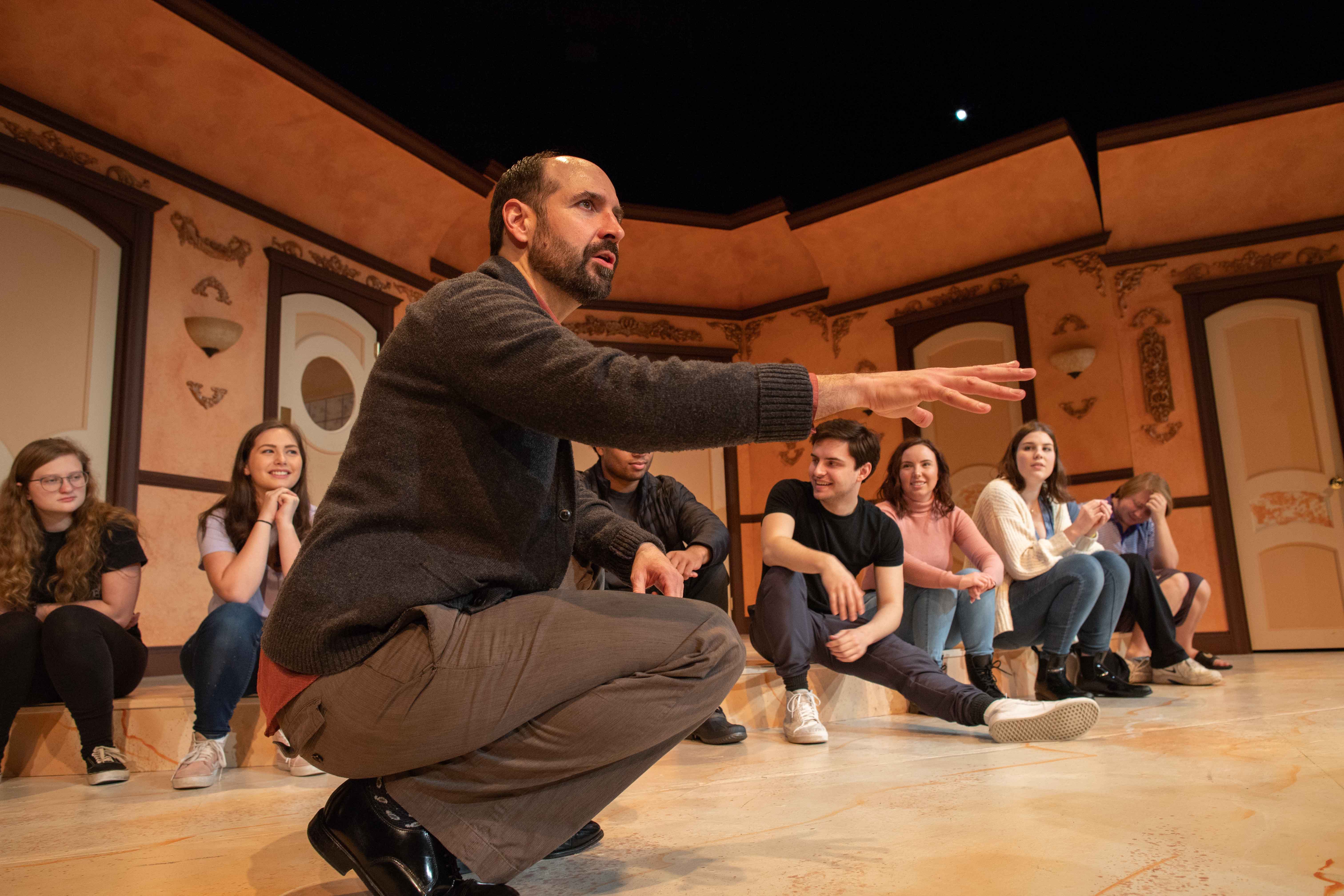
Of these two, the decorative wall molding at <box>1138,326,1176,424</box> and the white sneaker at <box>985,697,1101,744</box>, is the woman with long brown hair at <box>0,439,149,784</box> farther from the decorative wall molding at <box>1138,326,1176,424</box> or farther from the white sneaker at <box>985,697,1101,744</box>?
the decorative wall molding at <box>1138,326,1176,424</box>

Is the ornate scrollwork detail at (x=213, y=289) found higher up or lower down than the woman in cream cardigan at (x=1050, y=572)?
higher up

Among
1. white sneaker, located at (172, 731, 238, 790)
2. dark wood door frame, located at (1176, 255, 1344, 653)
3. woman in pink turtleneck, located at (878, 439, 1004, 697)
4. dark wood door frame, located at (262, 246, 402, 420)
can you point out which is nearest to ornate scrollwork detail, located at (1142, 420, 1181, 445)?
dark wood door frame, located at (1176, 255, 1344, 653)

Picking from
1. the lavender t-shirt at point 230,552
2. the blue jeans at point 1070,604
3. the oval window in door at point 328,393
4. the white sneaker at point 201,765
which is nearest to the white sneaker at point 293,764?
the white sneaker at point 201,765

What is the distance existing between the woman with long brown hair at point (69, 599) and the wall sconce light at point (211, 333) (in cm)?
212

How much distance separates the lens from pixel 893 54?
677 centimetres

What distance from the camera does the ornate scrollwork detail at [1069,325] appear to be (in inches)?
240

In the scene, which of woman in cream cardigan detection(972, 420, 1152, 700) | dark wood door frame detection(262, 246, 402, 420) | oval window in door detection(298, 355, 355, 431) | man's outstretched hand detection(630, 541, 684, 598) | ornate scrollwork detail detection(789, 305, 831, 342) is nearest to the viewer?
man's outstretched hand detection(630, 541, 684, 598)

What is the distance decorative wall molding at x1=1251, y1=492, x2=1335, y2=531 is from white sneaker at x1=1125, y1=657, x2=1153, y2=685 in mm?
2579

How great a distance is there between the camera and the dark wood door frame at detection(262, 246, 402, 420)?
498cm

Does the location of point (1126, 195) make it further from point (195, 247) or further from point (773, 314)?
point (195, 247)

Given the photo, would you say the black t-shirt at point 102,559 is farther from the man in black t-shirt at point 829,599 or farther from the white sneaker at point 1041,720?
the white sneaker at point 1041,720

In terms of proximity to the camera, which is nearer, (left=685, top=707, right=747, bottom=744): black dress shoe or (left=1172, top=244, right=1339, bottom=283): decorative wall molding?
(left=685, top=707, right=747, bottom=744): black dress shoe

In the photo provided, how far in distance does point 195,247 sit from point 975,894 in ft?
16.3

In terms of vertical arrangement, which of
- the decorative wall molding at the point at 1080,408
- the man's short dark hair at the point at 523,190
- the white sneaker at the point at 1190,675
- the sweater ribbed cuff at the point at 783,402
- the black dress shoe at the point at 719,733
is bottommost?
the white sneaker at the point at 1190,675
